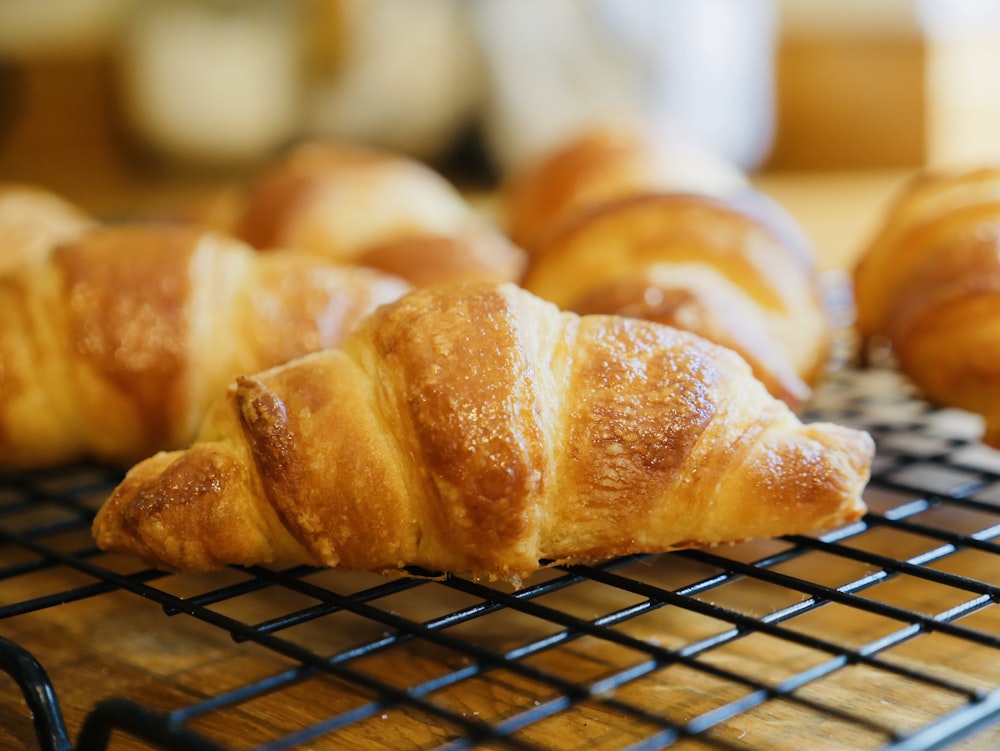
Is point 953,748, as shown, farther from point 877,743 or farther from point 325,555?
point 325,555

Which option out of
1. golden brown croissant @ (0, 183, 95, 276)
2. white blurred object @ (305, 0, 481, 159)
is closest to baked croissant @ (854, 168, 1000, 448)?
golden brown croissant @ (0, 183, 95, 276)

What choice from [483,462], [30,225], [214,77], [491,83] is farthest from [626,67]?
[483,462]

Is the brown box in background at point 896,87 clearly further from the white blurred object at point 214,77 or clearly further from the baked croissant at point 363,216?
the baked croissant at point 363,216

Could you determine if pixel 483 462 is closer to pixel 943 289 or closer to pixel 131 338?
pixel 131 338

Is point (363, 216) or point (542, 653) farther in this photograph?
point (363, 216)

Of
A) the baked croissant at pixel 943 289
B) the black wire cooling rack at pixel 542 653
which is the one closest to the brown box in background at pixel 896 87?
the baked croissant at pixel 943 289

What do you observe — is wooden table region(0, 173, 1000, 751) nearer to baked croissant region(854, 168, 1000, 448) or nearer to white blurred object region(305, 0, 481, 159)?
baked croissant region(854, 168, 1000, 448)
